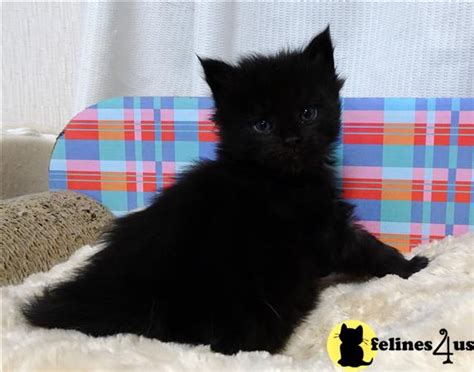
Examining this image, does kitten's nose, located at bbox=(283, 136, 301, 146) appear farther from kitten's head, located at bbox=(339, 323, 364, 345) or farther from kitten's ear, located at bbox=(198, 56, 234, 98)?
kitten's head, located at bbox=(339, 323, 364, 345)

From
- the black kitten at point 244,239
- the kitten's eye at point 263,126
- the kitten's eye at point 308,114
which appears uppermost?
the kitten's eye at point 308,114

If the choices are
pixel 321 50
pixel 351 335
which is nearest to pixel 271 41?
pixel 321 50

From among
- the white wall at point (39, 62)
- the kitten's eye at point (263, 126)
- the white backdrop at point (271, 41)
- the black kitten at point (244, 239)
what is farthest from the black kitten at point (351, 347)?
the white wall at point (39, 62)

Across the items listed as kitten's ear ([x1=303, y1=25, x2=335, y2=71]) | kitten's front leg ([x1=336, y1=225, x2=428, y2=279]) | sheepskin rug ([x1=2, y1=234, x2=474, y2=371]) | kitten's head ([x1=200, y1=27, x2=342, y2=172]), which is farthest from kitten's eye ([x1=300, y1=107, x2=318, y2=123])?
sheepskin rug ([x1=2, y1=234, x2=474, y2=371])

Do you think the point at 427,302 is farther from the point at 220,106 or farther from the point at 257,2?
the point at 257,2

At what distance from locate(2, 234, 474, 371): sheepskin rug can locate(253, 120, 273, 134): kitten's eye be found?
428mm

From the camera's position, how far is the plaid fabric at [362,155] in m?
1.38

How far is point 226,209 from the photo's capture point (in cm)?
102

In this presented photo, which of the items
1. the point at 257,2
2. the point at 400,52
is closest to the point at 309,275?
the point at 400,52

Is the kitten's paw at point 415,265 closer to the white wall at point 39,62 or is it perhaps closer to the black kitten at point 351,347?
the black kitten at point 351,347

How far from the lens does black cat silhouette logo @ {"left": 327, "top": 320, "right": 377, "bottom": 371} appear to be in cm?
75

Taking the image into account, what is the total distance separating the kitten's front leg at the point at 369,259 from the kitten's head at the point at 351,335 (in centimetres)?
24

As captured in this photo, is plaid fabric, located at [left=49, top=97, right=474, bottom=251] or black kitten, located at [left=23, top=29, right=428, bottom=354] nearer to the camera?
black kitten, located at [left=23, top=29, right=428, bottom=354]

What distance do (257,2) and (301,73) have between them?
2.08 ft
